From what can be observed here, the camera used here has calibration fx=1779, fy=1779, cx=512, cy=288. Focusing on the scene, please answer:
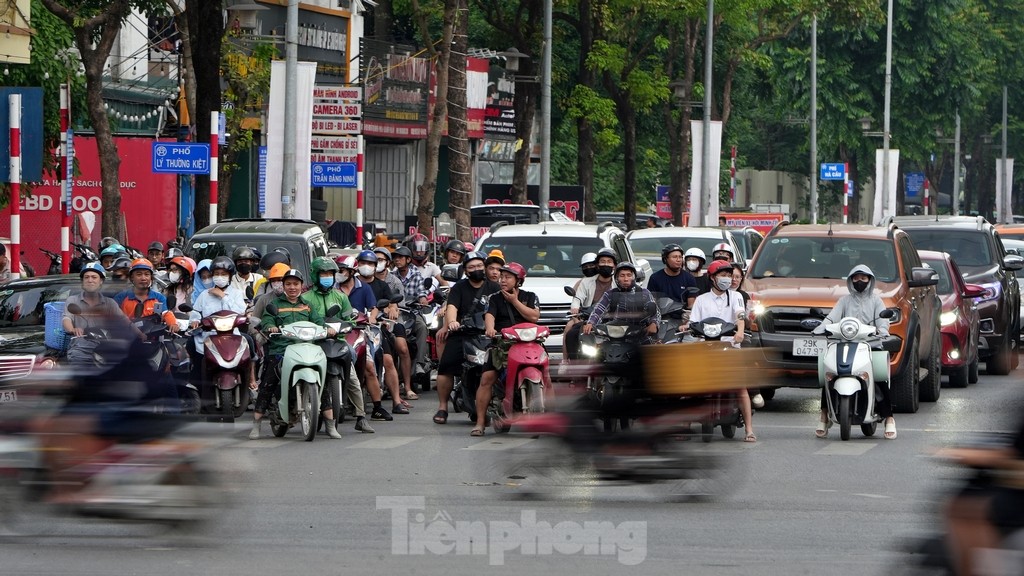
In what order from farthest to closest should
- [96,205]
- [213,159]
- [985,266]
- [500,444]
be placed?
[96,205]
[213,159]
[985,266]
[500,444]

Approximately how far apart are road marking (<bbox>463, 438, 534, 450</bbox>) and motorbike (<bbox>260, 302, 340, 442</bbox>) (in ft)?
4.52

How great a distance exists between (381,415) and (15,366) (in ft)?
11.7

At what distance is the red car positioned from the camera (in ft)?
68.2

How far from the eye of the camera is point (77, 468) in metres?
9.13

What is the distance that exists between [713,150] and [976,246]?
21171mm

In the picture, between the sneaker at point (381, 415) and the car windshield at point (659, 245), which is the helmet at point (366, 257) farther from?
the car windshield at point (659, 245)

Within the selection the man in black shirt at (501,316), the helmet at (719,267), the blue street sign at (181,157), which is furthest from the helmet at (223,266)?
the blue street sign at (181,157)

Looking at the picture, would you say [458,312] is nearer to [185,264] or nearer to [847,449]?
[185,264]

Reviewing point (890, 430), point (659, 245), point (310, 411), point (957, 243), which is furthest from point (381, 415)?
point (957, 243)

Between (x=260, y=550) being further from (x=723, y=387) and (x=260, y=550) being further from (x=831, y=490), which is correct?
(x=831, y=490)

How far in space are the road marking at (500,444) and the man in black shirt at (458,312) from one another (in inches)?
54.8

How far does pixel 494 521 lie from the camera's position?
10062 millimetres

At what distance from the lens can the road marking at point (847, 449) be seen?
46.5 ft

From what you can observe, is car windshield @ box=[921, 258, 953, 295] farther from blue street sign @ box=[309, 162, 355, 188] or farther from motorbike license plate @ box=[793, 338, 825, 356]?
blue street sign @ box=[309, 162, 355, 188]
